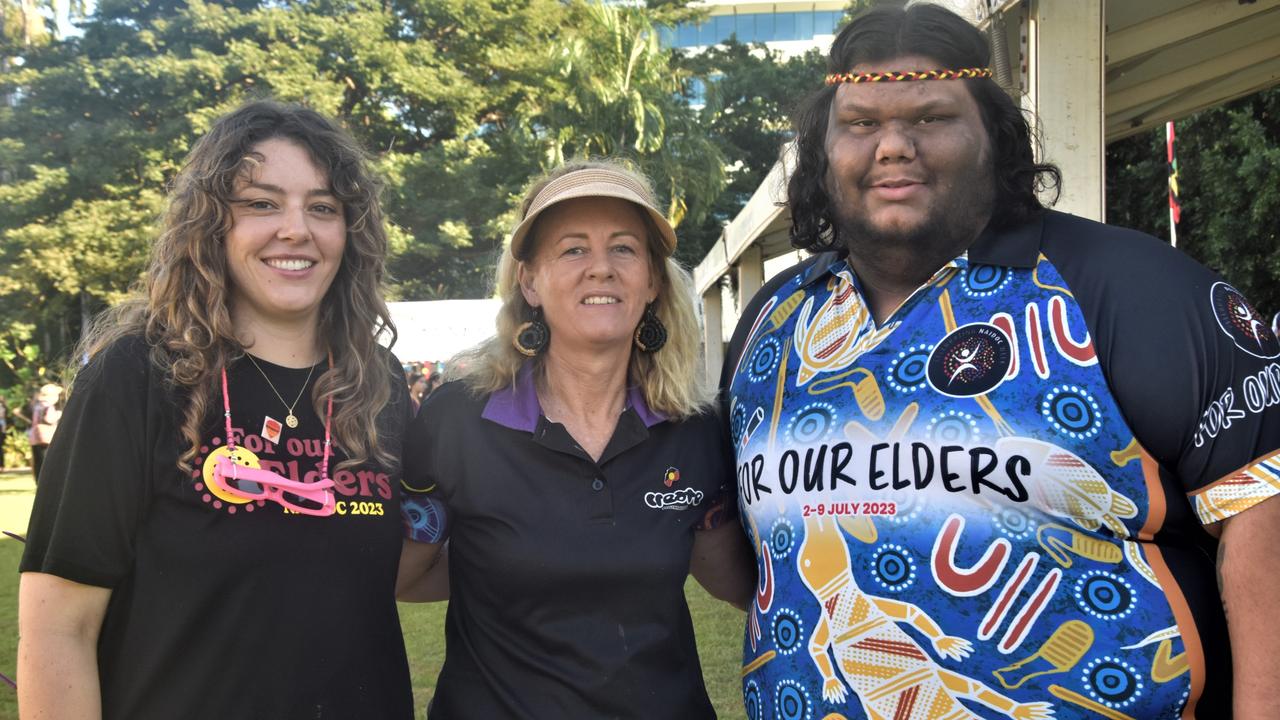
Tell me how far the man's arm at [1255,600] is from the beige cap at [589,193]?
147 centimetres

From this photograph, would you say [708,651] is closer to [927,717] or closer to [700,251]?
[927,717]

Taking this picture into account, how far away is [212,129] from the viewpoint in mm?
2543

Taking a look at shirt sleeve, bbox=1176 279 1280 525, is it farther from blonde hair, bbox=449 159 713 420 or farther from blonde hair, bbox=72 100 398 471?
blonde hair, bbox=72 100 398 471

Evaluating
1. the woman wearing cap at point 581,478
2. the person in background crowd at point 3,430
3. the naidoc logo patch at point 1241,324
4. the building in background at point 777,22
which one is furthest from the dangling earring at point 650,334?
the building in background at point 777,22

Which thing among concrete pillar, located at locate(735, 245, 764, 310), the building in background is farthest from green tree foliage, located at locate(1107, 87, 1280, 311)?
the building in background

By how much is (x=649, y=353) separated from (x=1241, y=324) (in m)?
1.50

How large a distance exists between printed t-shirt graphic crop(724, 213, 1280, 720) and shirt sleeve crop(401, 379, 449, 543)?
37.4 inches

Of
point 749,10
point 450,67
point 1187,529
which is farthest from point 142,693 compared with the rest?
point 749,10

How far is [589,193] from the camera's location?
270 cm

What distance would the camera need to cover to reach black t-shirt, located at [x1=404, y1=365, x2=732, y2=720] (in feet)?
8.18

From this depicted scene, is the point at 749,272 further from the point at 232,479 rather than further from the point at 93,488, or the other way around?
the point at 93,488

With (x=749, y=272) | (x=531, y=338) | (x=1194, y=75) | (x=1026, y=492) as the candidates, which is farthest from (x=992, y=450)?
(x=749, y=272)

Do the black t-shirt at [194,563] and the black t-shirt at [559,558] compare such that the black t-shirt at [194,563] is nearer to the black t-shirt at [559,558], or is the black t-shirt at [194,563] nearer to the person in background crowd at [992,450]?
the black t-shirt at [559,558]

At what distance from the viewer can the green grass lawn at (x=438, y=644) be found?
17.8 feet
